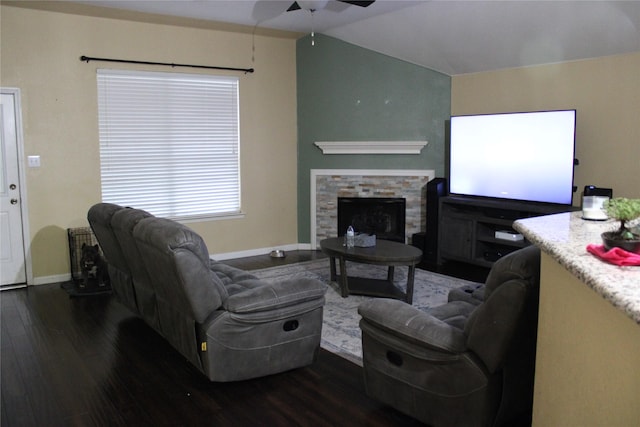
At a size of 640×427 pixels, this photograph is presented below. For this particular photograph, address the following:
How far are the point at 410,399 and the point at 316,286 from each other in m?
0.96

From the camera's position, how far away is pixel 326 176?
285 inches

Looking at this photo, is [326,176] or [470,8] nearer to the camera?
[470,8]

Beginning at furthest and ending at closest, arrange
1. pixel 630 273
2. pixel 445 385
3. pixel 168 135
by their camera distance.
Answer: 1. pixel 168 135
2. pixel 445 385
3. pixel 630 273

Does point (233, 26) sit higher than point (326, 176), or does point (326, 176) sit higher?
point (233, 26)

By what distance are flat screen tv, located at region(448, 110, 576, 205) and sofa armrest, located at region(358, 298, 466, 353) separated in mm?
3339

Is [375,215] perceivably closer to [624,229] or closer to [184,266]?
[184,266]

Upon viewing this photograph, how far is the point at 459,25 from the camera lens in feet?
18.1

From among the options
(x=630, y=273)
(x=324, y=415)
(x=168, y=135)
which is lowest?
(x=324, y=415)

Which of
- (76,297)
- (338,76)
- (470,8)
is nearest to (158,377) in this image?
(76,297)

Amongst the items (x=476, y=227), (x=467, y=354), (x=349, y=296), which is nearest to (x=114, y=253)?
(x=349, y=296)

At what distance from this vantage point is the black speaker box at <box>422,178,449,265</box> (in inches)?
251

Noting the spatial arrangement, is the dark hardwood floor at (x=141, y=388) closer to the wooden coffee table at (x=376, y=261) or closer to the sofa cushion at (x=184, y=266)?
the sofa cushion at (x=184, y=266)

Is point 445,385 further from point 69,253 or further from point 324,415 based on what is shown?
point 69,253

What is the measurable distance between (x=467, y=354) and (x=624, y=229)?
911 mm
